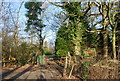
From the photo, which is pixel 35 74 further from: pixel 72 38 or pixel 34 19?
pixel 34 19

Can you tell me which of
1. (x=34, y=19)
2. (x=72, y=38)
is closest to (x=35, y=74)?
Result: (x=72, y=38)

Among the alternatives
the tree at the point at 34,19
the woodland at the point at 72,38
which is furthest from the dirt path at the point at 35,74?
the tree at the point at 34,19

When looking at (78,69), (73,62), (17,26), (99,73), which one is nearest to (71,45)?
(73,62)

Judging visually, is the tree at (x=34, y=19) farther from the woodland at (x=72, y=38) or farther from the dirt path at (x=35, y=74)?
the dirt path at (x=35, y=74)

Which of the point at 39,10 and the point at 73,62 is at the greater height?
the point at 39,10

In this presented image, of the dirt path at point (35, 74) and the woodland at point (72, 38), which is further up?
the woodland at point (72, 38)

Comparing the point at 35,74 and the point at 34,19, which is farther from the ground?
the point at 34,19

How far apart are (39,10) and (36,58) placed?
18.3 feet

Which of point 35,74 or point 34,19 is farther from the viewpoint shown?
point 34,19

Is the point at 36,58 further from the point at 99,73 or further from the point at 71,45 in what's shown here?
the point at 99,73

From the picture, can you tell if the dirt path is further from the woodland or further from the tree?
the tree

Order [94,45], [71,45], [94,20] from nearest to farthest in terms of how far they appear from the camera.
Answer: [71,45]
[94,45]
[94,20]

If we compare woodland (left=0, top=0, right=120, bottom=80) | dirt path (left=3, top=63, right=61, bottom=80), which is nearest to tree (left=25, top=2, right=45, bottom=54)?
woodland (left=0, top=0, right=120, bottom=80)

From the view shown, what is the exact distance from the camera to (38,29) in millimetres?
13117
